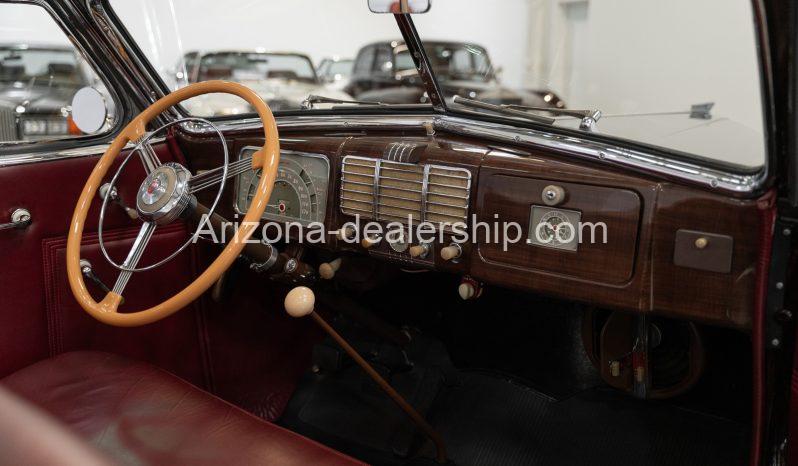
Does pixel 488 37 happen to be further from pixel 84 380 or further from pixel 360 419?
pixel 84 380

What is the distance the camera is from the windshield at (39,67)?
2.37 metres

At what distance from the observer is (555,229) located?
1494mm

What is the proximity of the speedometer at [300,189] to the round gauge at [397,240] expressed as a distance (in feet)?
0.73

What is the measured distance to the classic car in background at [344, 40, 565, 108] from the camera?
2.03 m

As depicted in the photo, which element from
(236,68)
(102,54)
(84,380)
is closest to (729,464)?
(84,380)

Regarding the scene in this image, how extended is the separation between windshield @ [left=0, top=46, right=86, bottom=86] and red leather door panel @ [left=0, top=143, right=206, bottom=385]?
623 mm

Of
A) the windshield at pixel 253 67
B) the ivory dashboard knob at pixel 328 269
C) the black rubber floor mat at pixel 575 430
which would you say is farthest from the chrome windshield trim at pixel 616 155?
the windshield at pixel 253 67

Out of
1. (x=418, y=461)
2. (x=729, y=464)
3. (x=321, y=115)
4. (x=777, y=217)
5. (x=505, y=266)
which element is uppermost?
(x=321, y=115)

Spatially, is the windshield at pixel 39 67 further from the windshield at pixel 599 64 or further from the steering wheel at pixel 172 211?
Answer: the steering wheel at pixel 172 211

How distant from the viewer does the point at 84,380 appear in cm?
160

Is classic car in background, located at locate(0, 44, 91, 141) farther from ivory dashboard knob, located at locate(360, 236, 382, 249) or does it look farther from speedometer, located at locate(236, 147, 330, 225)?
ivory dashboard knob, located at locate(360, 236, 382, 249)

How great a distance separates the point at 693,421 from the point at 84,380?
68.7 inches

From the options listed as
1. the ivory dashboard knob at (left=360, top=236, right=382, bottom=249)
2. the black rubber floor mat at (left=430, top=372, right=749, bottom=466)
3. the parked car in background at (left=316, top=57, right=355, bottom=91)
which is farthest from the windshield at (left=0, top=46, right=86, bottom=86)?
the parked car in background at (left=316, top=57, right=355, bottom=91)

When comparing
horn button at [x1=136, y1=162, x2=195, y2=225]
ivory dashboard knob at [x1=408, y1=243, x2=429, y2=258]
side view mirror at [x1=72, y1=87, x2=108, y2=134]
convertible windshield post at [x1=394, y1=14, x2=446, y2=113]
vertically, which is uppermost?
convertible windshield post at [x1=394, y1=14, x2=446, y2=113]
